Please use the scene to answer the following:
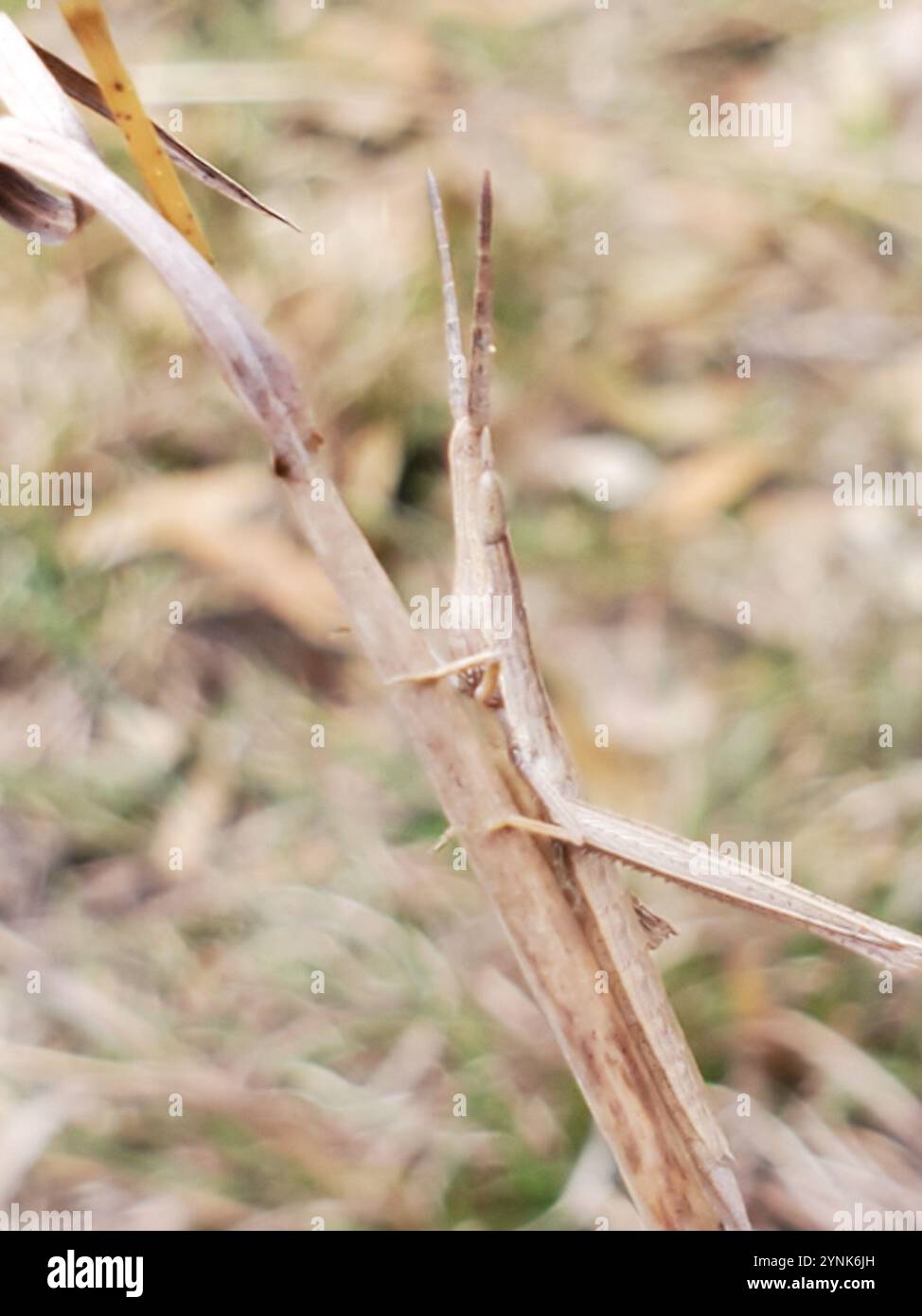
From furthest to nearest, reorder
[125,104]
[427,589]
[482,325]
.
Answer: [427,589] < [482,325] < [125,104]

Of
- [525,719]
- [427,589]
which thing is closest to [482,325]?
[525,719]

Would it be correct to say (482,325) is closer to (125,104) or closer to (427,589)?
(125,104)

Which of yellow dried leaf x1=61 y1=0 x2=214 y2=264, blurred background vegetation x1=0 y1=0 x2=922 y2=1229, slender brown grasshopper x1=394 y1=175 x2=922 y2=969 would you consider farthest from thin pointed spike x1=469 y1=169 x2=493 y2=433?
blurred background vegetation x1=0 y1=0 x2=922 y2=1229

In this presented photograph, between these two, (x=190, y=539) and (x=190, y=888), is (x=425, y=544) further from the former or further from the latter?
(x=190, y=888)

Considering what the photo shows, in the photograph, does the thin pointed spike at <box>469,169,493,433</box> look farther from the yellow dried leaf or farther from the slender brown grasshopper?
the yellow dried leaf

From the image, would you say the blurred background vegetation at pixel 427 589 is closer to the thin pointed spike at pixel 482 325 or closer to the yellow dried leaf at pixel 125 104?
the thin pointed spike at pixel 482 325
